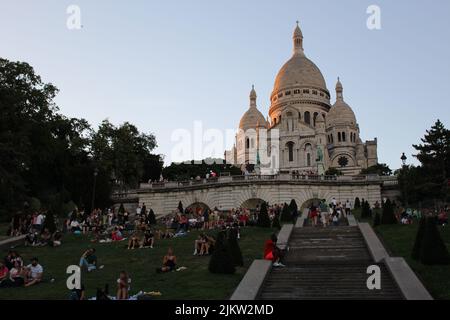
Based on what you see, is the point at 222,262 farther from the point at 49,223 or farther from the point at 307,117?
the point at 307,117

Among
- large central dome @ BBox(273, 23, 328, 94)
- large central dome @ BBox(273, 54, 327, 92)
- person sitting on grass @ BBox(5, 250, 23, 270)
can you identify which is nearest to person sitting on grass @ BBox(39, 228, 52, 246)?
person sitting on grass @ BBox(5, 250, 23, 270)

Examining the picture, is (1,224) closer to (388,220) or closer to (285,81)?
(388,220)

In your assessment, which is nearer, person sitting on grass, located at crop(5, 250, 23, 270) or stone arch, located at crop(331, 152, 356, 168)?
person sitting on grass, located at crop(5, 250, 23, 270)

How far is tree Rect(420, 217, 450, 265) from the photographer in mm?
19891

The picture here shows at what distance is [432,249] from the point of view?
65.6 ft

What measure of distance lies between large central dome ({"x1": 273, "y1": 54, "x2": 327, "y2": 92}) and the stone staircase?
106854mm

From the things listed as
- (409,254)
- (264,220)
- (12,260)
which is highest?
(264,220)

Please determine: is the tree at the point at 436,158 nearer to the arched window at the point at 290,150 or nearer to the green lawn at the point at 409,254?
the green lawn at the point at 409,254

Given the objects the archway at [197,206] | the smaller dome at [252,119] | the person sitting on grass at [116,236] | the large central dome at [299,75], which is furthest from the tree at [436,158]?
the large central dome at [299,75]

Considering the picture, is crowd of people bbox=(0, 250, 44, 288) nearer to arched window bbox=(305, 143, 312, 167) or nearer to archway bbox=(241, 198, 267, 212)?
archway bbox=(241, 198, 267, 212)

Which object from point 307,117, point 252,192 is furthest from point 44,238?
point 307,117

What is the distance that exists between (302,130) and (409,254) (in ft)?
314
